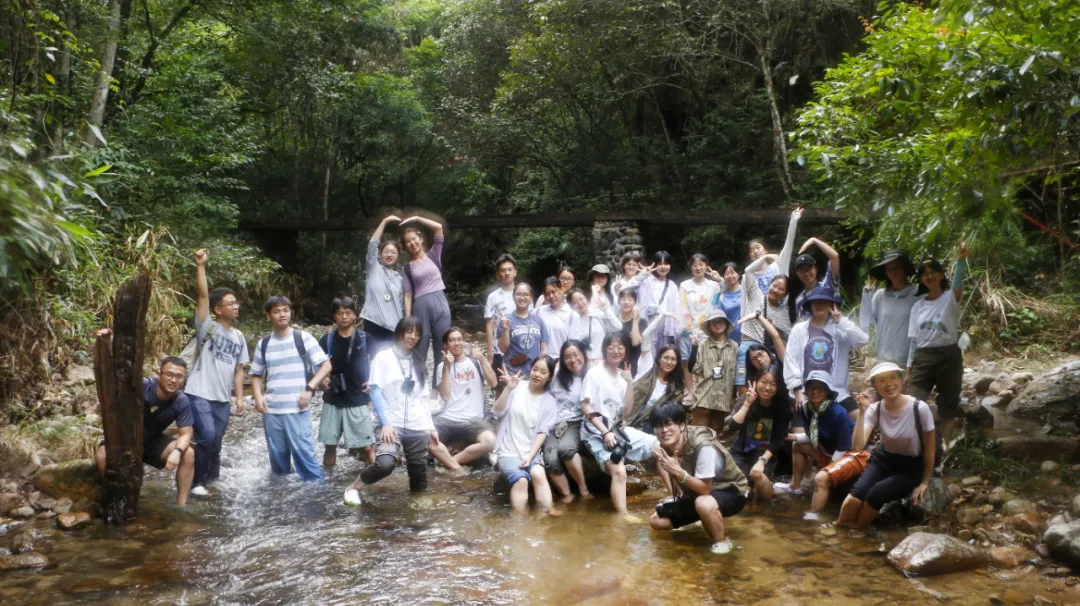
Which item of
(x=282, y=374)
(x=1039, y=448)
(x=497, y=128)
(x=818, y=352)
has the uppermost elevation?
(x=497, y=128)

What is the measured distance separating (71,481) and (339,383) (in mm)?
2064

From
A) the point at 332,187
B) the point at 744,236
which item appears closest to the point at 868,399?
the point at 744,236

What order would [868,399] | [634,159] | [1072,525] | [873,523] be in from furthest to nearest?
1. [634,159]
2. [868,399]
3. [873,523]
4. [1072,525]

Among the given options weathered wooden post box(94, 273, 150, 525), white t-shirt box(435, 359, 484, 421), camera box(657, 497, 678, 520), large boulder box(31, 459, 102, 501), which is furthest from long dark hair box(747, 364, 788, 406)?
large boulder box(31, 459, 102, 501)

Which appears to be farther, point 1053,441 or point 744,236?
point 744,236

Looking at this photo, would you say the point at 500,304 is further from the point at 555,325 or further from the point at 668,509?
the point at 668,509

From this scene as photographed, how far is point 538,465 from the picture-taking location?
6.22 meters

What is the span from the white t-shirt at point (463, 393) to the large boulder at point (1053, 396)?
5.48 meters

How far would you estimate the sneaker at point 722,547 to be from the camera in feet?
16.7

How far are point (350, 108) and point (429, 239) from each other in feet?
12.7

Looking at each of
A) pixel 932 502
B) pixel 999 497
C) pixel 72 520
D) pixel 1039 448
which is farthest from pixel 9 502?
pixel 1039 448

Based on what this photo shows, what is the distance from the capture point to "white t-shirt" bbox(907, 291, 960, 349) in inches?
237

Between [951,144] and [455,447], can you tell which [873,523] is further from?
[455,447]

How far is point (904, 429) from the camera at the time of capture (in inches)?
203
